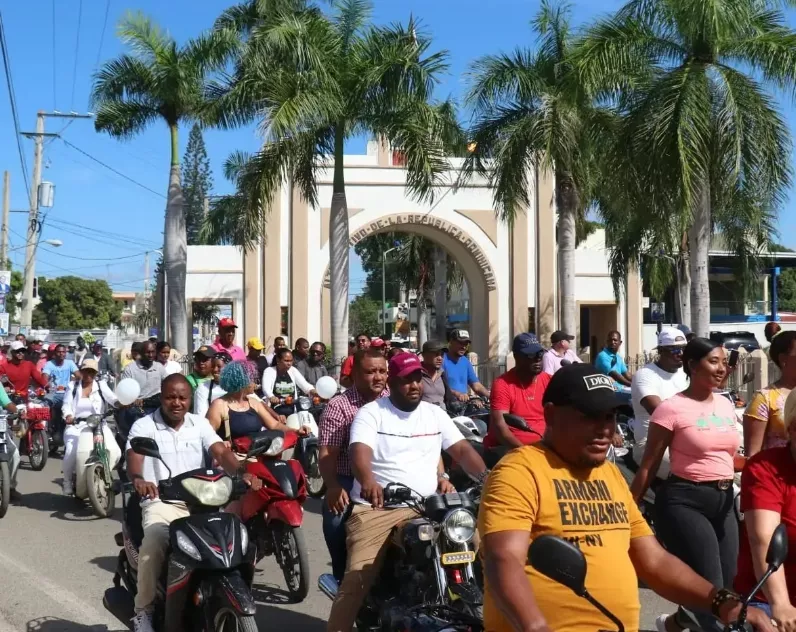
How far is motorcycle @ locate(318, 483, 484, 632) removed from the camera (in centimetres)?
503

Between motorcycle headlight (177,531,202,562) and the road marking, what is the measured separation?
1.83 meters

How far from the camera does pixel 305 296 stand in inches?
1314

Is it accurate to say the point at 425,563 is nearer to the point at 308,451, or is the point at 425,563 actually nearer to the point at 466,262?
the point at 308,451

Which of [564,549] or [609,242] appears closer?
[564,549]

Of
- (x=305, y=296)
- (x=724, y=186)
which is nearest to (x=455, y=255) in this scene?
(x=305, y=296)

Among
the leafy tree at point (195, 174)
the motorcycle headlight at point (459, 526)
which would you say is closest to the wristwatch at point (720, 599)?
the motorcycle headlight at point (459, 526)

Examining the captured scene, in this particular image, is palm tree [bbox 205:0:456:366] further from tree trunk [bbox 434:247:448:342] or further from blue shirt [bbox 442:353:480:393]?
tree trunk [bbox 434:247:448:342]

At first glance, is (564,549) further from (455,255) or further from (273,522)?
(455,255)

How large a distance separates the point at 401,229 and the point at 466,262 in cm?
253

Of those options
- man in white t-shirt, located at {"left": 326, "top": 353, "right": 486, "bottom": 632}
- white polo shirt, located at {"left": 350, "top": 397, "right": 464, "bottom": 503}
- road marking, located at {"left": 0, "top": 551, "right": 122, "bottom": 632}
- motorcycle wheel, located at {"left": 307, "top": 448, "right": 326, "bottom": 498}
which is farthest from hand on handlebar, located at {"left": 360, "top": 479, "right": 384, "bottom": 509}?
motorcycle wheel, located at {"left": 307, "top": 448, "right": 326, "bottom": 498}

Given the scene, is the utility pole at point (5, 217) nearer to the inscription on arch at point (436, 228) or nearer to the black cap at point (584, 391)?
the inscription on arch at point (436, 228)

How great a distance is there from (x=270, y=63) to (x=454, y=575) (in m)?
17.8

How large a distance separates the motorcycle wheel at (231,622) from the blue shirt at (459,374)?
791cm

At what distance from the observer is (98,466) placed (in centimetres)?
1136
